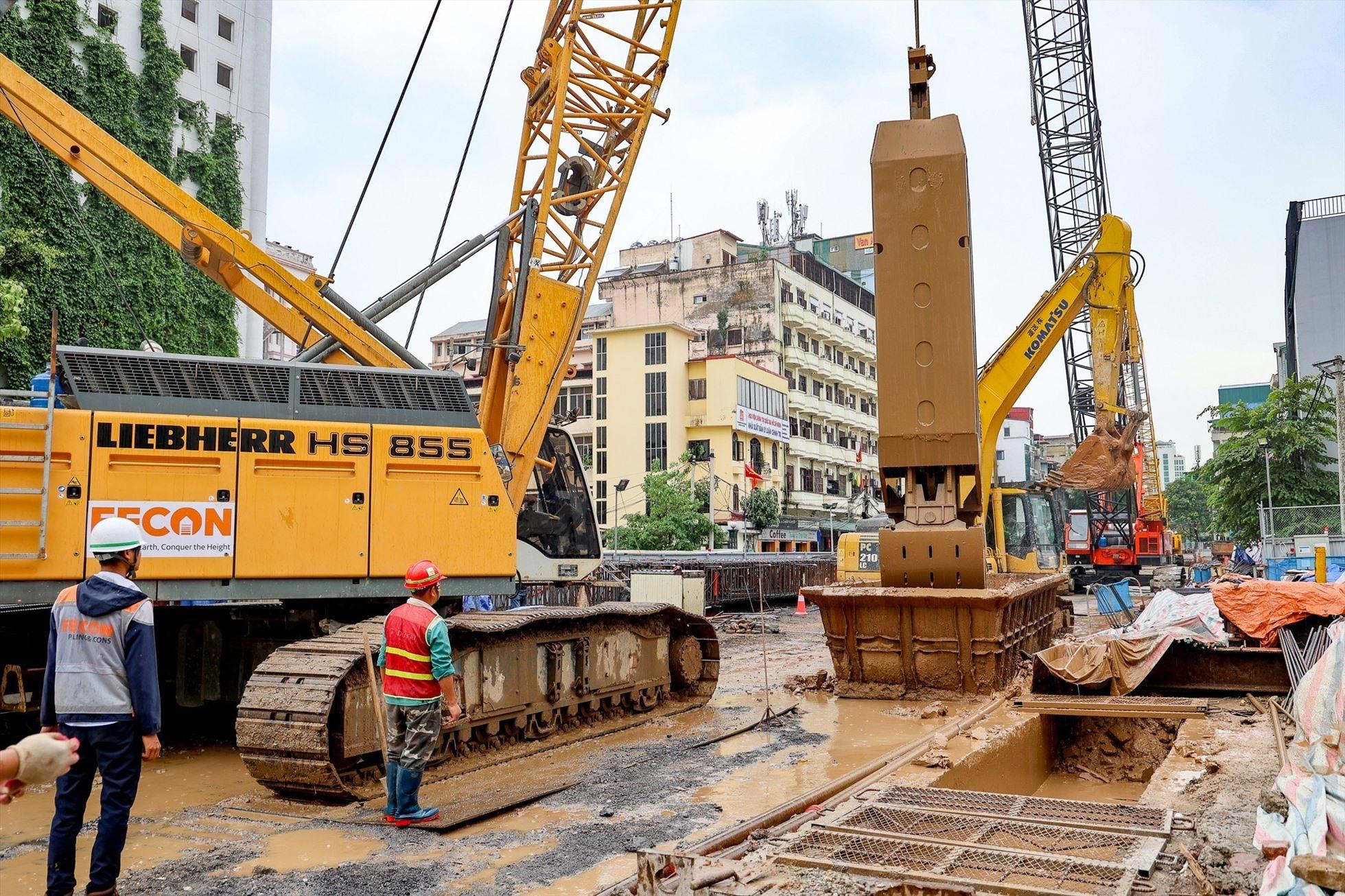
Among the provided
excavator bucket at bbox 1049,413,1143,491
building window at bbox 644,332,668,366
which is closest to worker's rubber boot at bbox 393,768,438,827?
excavator bucket at bbox 1049,413,1143,491

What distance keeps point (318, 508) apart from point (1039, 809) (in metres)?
5.86

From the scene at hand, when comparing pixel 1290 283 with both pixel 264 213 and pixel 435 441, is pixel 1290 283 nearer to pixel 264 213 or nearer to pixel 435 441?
pixel 264 213

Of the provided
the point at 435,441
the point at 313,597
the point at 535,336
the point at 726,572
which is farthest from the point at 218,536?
the point at 726,572

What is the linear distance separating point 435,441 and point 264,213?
29.7 meters

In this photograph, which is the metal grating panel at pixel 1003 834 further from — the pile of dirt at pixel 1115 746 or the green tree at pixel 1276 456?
the green tree at pixel 1276 456

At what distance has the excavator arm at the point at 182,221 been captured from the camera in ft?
31.6

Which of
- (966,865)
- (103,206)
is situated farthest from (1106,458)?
(103,206)

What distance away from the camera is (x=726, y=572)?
2634 centimetres

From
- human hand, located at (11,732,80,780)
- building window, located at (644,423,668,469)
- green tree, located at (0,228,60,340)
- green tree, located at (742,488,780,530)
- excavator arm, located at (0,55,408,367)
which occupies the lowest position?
human hand, located at (11,732,80,780)

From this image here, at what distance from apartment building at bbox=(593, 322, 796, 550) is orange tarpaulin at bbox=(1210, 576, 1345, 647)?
38.8 metres

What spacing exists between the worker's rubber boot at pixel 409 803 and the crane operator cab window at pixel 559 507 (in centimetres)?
478

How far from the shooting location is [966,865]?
14.3 ft

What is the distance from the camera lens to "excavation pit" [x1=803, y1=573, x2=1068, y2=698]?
10008 mm

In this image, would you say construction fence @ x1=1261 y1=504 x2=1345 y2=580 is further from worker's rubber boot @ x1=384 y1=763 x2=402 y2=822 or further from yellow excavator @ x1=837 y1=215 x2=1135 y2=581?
worker's rubber boot @ x1=384 y1=763 x2=402 y2=822
